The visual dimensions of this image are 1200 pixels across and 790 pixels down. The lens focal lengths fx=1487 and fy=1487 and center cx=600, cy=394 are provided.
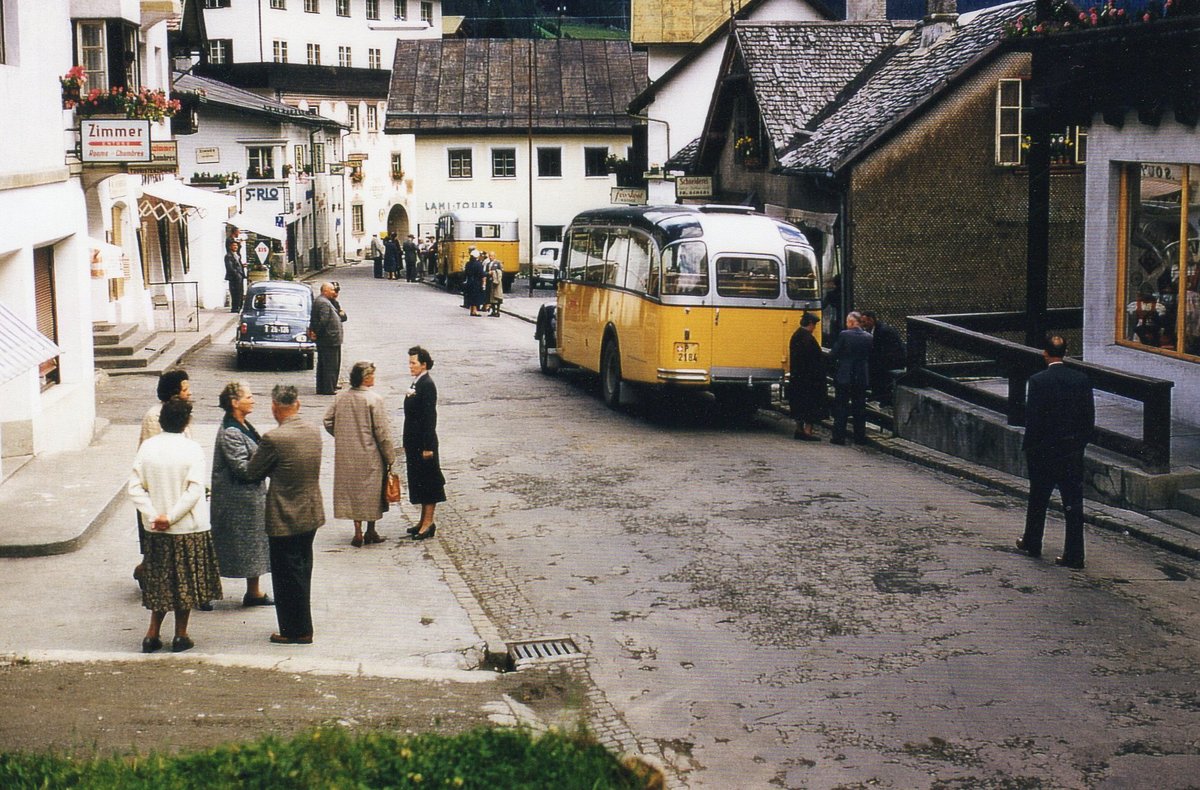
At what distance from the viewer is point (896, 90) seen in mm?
26312

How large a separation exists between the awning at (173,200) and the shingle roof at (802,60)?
42.0 feet

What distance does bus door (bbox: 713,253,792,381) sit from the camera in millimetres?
19844

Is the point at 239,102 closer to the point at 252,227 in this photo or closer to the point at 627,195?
the point at 252,227

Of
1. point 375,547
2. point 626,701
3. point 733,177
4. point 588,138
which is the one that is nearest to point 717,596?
point 626,701

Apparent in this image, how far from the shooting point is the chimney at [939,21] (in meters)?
28.1

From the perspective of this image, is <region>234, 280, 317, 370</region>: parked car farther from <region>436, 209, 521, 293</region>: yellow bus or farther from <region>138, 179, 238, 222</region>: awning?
<region>436, 209, 521, 293</region>: yellow bus

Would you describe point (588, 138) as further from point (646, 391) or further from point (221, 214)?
point (646, 391)

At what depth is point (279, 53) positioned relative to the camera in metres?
74.1

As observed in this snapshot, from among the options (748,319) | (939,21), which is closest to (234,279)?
(939,21)

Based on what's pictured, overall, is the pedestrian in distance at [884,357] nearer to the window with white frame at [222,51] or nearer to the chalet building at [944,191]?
the chalet building at [944,191]

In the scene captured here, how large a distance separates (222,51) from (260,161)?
23522 mm

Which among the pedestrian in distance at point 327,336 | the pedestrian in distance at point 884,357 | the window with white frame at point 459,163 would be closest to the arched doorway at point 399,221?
the window with white frame at point 459,163

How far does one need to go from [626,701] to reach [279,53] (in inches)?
2747

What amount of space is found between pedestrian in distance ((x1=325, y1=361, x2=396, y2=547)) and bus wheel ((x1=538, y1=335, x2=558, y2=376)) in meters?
13.3
